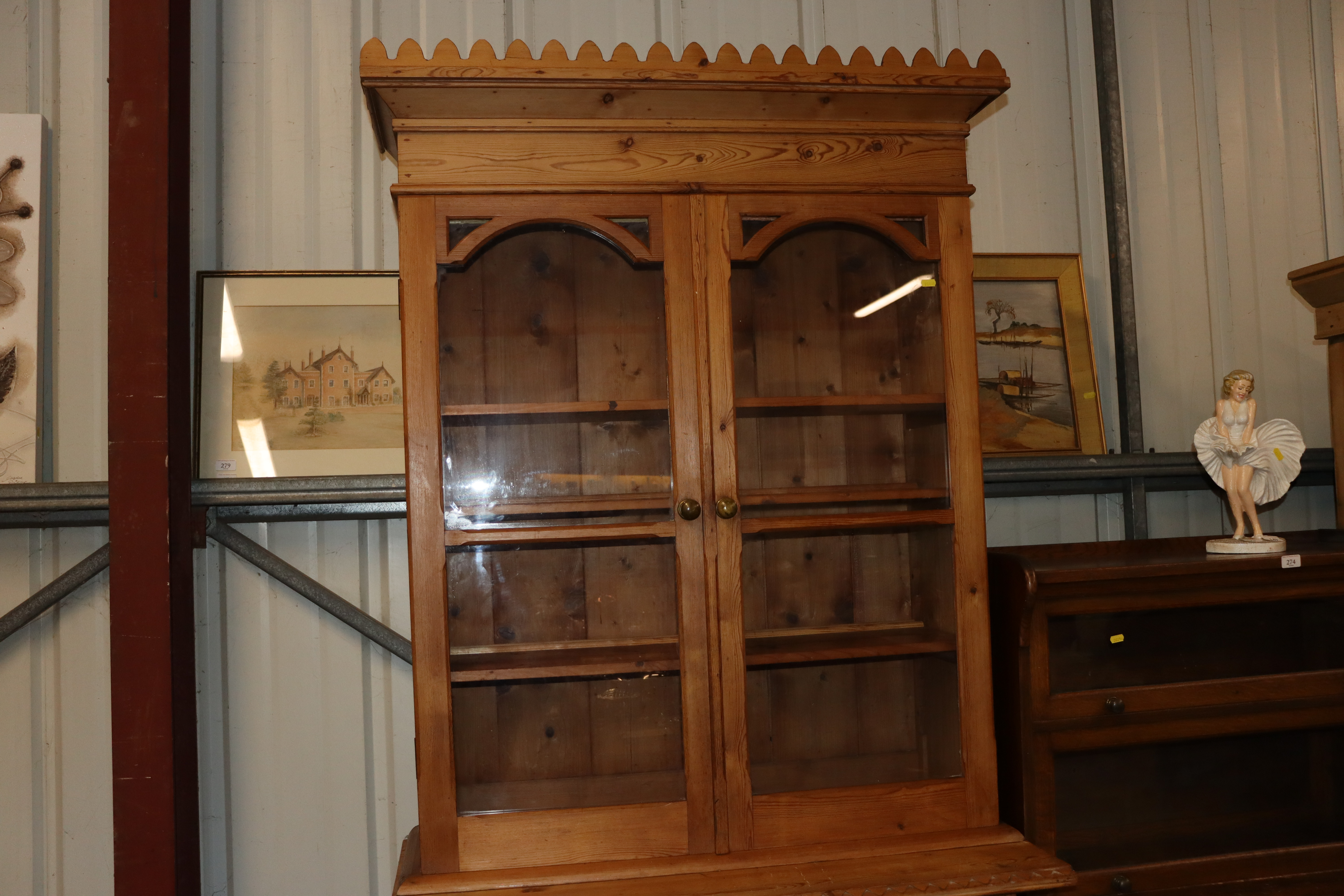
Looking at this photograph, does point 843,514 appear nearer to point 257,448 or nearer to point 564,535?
point 564,535

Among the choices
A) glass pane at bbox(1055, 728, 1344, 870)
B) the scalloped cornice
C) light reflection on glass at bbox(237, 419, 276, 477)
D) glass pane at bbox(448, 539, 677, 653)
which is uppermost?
the scalloped cornice

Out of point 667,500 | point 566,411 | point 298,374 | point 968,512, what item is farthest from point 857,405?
point 298,374

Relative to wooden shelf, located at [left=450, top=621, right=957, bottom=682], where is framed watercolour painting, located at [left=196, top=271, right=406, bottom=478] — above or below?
above

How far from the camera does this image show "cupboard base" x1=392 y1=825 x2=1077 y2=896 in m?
1.57

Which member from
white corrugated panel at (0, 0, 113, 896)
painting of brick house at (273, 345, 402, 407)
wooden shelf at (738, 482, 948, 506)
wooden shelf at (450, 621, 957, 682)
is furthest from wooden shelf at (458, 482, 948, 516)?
white corrugated panel at (0, 0, 113, 896)

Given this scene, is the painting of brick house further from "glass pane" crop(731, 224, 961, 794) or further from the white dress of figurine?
the white dress of figurine

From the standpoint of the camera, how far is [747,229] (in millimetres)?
1728

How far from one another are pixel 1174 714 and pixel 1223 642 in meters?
0.25

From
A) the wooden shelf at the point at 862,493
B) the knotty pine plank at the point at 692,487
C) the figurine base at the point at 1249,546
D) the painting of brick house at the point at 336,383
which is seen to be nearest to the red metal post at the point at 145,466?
the painting of brick house at the point at 336,383

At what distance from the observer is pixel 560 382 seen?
1746mm

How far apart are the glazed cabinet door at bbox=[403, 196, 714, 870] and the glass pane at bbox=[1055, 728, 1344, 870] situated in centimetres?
84

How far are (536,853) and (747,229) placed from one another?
1.20 metres

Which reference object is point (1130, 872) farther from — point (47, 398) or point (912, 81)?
point (47, 398)

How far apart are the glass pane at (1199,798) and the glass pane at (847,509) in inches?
15.2
